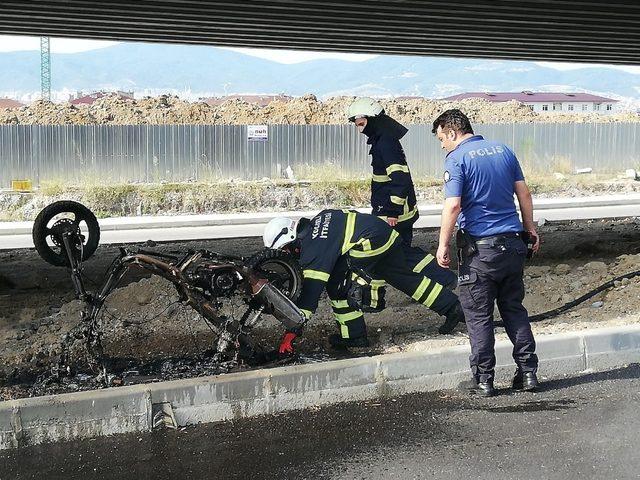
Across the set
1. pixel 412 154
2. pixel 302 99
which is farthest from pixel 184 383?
pixel 302 99

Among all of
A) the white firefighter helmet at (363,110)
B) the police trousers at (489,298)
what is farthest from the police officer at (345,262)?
the white firefighter helmet at (363,110)

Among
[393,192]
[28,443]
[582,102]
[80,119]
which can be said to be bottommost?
[28,443]

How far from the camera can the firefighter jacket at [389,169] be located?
8508mm

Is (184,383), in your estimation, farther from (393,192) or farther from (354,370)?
(393,192)

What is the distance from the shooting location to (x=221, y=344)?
687 centimetres

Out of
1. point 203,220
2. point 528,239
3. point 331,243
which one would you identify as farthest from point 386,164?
point 203,220

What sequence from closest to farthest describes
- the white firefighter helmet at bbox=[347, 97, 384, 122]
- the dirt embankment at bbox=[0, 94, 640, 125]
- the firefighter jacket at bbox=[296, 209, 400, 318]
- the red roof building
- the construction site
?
the construction site, the firefighter jacket at bbox=[296, 209, 400, 318], the white firefighter helmet at bbox=[347, 97, 384, 122], the dirt embankment at bbox=[0, 94, 640, 125], the red roof building

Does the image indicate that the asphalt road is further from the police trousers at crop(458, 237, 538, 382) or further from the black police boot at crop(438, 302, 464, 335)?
the black police boot at crop(438, 302, 464, 335)

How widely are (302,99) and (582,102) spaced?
78964 mm

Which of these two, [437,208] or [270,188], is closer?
[437,208]

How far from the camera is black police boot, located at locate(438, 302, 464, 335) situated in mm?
7781

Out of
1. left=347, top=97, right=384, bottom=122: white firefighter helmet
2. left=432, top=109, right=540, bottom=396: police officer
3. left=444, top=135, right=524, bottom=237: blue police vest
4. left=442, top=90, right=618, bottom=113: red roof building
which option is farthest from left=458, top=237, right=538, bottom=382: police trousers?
left=442, top=90, right=618, bottom=113: red roof building

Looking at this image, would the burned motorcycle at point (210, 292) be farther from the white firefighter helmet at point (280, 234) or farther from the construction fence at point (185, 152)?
the construction fence at point (185, 152)

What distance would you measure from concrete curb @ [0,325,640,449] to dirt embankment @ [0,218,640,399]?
50 cm
